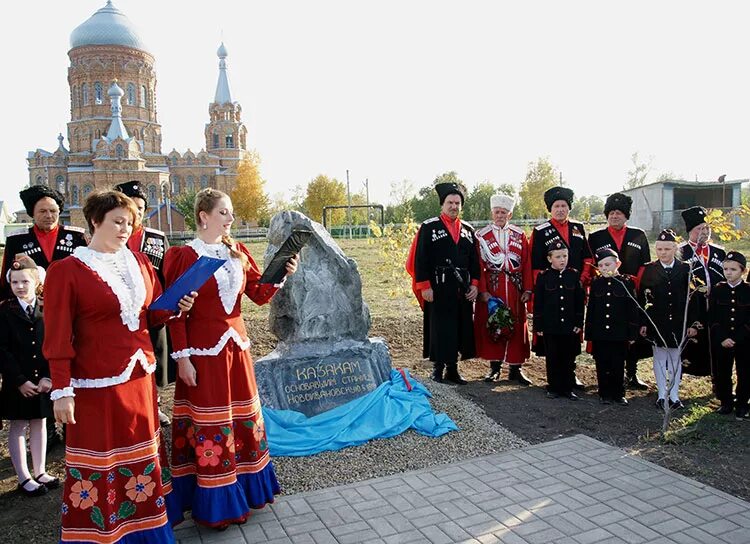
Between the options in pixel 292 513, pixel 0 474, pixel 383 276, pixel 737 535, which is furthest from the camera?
pixel 383 276

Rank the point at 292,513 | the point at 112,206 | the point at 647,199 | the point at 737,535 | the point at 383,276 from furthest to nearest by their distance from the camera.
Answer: the point at 647,199
the point at 383,276
the point at 292,513
the point at 737,535
the point at 112,206

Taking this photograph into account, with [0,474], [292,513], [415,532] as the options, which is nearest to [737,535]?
[415,532]

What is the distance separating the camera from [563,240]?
278 inches

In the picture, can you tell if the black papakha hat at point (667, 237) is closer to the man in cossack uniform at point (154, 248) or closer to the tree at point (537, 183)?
the man in cossack uniform at point (154, 248)

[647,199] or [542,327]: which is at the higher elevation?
[647,199]

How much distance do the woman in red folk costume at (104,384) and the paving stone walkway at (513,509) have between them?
2.32 feet

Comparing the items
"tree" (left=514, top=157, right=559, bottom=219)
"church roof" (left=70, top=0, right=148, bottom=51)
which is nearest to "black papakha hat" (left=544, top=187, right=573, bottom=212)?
"tree" (left=514, top=157, right=559, bottom=219)

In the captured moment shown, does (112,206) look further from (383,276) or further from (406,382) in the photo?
(383,276)

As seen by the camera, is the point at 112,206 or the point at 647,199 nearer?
the point at 112,206

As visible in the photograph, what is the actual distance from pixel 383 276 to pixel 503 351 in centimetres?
1001

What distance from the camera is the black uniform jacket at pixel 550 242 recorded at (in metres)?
7.10

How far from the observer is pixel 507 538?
3.71 metres

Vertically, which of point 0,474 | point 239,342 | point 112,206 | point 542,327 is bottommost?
point 0,474

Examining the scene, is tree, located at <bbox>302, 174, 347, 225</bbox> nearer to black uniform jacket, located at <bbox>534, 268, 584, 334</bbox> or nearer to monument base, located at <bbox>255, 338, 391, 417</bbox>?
black uniform jacket, located at <bbox>534, 268, 584, 334</bbox>
